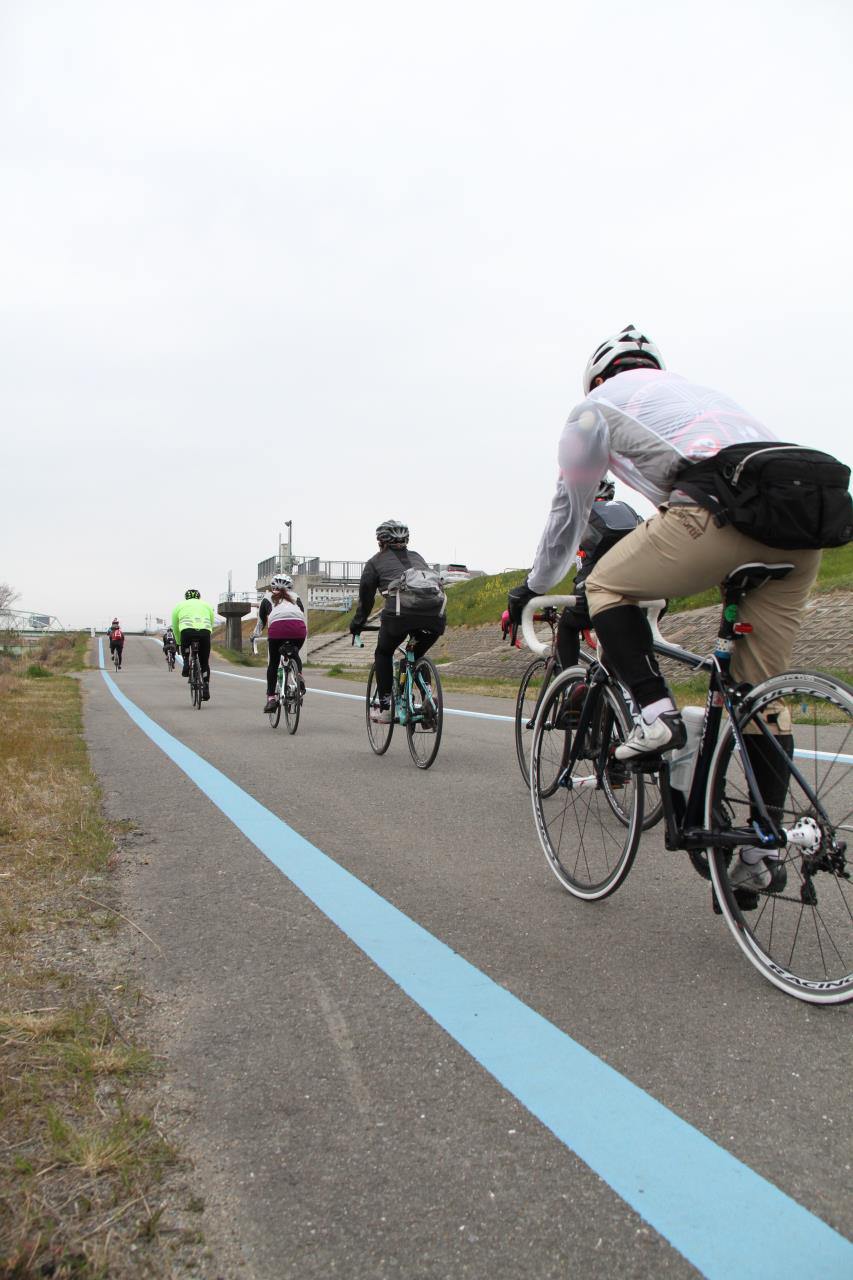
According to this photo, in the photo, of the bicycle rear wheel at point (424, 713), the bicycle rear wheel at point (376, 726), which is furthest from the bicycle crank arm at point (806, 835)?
the bicycle rear wheel at point (376, 726)

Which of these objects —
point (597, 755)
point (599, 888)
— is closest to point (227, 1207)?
point (599, 888)

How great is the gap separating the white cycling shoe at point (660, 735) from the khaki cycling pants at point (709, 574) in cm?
24

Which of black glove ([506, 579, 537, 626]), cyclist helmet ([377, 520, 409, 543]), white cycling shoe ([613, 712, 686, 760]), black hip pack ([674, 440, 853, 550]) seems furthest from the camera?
cyclist helmet ([377, 520, 409, 543])

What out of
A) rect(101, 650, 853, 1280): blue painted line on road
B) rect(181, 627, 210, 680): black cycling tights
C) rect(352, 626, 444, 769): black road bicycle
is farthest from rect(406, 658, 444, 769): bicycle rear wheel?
rect(181, 627, 210, 680): black cycling tights

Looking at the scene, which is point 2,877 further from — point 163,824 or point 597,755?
point 597,755

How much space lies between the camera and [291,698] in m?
10.4

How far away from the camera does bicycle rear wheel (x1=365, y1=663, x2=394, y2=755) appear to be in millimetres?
7983

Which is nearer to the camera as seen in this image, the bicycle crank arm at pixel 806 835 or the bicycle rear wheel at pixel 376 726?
the bicycle crank arm at pixel 806 835

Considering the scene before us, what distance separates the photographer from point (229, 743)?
9125 mm

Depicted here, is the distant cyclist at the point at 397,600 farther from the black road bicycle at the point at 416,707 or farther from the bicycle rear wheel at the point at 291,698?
the bicycle rear wheel at the point at 291,698

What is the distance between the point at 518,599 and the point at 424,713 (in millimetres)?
3701

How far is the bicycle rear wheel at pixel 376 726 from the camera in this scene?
26.2 ft

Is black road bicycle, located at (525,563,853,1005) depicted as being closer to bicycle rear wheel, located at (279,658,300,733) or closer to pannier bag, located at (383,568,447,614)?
pannier bag, located at (383,568,447,614)

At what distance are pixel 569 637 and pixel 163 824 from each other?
7.81ft
